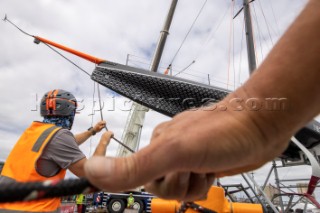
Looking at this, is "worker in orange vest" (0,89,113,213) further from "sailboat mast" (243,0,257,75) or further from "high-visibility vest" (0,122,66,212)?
"sailboat mast" (243,0,257,75)

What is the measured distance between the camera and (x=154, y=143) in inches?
20.9

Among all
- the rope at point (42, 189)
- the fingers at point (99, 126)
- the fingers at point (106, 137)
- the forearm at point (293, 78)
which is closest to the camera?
the forearm at point (293, 78)

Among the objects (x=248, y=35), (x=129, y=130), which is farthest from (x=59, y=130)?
(x=129, y=130)

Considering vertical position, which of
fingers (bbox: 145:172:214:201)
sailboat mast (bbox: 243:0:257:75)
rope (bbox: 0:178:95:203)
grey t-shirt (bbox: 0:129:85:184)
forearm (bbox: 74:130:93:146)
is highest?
sailboat mast (bbox: 243:0:257:75)

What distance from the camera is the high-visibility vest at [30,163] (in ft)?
6.41

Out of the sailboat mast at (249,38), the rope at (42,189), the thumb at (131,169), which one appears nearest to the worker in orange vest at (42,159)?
the rope at (42,189)

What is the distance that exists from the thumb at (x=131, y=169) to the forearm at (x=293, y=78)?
8.7 inches

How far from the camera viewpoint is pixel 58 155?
2.09 meters

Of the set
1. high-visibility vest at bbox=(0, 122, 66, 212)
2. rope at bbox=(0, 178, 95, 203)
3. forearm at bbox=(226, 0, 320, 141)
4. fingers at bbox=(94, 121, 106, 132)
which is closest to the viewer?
forearm at bbox=(226, 0, 320, 141)

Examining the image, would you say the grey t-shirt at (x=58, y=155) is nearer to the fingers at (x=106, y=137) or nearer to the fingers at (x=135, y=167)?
the fingers at (x=106, y=137)

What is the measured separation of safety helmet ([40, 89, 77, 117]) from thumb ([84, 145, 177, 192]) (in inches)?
84.1

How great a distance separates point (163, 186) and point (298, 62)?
0.42m

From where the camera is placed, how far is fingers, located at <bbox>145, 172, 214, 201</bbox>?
63 centimetres

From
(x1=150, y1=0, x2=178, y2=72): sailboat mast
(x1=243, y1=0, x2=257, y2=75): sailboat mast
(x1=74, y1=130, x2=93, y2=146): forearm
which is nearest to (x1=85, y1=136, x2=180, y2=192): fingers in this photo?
(x1=74, y1=130, x2=93, y2=146): forearm
